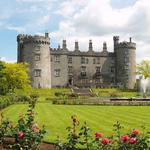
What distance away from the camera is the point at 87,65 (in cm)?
9950

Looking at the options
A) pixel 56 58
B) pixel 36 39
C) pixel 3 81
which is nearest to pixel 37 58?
pixel 36 39

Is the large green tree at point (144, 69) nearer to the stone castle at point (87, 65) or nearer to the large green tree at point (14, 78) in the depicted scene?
the stone castle at point (87, 65)

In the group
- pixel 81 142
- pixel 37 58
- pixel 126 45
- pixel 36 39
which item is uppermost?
pixel 36 39

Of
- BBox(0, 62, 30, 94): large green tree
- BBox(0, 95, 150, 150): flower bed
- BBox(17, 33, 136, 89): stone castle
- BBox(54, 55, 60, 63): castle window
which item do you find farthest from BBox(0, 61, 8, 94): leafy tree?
BBox(0, 95, 150, 150): flower bed

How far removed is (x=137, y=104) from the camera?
4650 cm

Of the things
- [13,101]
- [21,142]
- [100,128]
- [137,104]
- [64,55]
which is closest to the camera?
[21,142]

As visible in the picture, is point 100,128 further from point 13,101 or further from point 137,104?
point 13,101

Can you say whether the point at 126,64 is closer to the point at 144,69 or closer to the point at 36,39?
the point at 144,69

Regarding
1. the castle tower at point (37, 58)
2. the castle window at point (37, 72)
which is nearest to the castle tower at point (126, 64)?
the castle tower at point (37, 58)

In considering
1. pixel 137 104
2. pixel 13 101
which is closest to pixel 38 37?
pixel 13 101

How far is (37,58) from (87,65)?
53.9ft

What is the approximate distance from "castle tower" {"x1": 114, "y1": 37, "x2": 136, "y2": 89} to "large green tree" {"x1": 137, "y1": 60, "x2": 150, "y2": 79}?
2854mm

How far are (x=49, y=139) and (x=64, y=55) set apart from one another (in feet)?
259

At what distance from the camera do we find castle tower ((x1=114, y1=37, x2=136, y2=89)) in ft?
321
